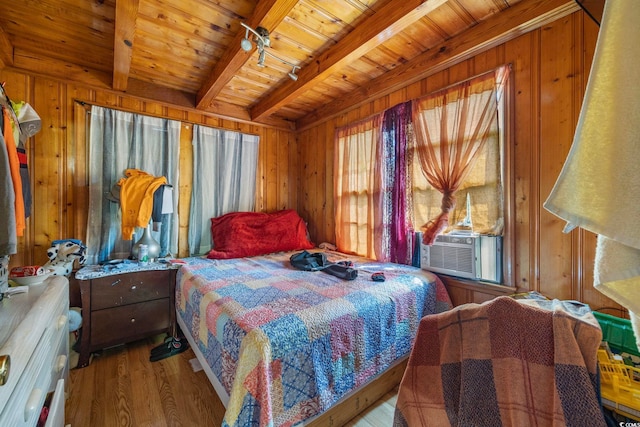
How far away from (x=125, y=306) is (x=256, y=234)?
131 centimetres

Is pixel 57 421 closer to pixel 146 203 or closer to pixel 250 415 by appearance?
pixel 250 415

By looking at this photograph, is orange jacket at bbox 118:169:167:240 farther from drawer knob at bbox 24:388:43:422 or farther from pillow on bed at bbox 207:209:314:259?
drawer knob at bbox 24:388:43:422

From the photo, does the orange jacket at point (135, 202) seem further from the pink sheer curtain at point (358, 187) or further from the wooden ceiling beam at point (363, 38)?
the pink sheer curtain at point (358, 187)

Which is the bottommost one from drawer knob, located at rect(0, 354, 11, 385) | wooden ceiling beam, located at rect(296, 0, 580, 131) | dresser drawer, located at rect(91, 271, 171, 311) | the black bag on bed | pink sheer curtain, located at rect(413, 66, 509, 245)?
dresser drawer, located at rect(91, 271, 171, 311)

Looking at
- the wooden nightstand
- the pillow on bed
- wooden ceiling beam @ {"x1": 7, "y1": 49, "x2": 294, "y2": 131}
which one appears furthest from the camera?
the pillow on bed

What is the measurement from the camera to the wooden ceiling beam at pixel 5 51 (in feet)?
5.83

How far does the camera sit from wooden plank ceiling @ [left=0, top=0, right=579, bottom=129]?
1.53 metres

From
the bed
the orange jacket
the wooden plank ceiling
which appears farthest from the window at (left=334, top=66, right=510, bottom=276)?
the orange jacket

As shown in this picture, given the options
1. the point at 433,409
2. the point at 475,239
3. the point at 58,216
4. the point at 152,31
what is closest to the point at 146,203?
the point at 58,216

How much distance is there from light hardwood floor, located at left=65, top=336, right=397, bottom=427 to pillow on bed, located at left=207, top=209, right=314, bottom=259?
1034 mm

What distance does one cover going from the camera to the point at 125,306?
1.98 m

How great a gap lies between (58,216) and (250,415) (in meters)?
2.44

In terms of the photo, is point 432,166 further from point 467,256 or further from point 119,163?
point 119,163

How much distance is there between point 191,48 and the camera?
197 cm
